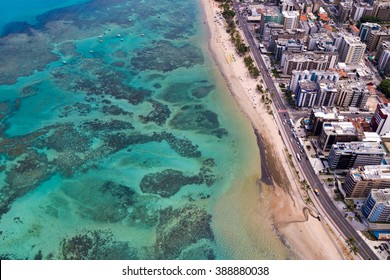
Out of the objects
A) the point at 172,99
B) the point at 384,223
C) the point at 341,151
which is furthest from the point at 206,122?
the point at 384,223

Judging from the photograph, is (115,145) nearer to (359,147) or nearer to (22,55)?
(359,147)

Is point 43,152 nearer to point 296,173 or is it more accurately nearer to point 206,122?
point 206,122

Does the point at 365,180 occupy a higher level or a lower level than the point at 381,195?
lower

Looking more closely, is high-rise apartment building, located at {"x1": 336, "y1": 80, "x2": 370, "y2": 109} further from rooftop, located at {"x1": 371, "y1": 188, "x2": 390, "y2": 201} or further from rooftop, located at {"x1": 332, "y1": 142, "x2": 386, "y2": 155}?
rooftop, located at {"x1": 371, "y1": 188, "x2": 390, "y2": 201}

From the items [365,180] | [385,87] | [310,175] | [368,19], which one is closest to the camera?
[365,180]

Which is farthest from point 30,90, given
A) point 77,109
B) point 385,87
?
point 385,87

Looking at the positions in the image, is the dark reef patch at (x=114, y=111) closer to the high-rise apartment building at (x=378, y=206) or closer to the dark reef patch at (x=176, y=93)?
the dark reef patch at (x=176, y=93)
